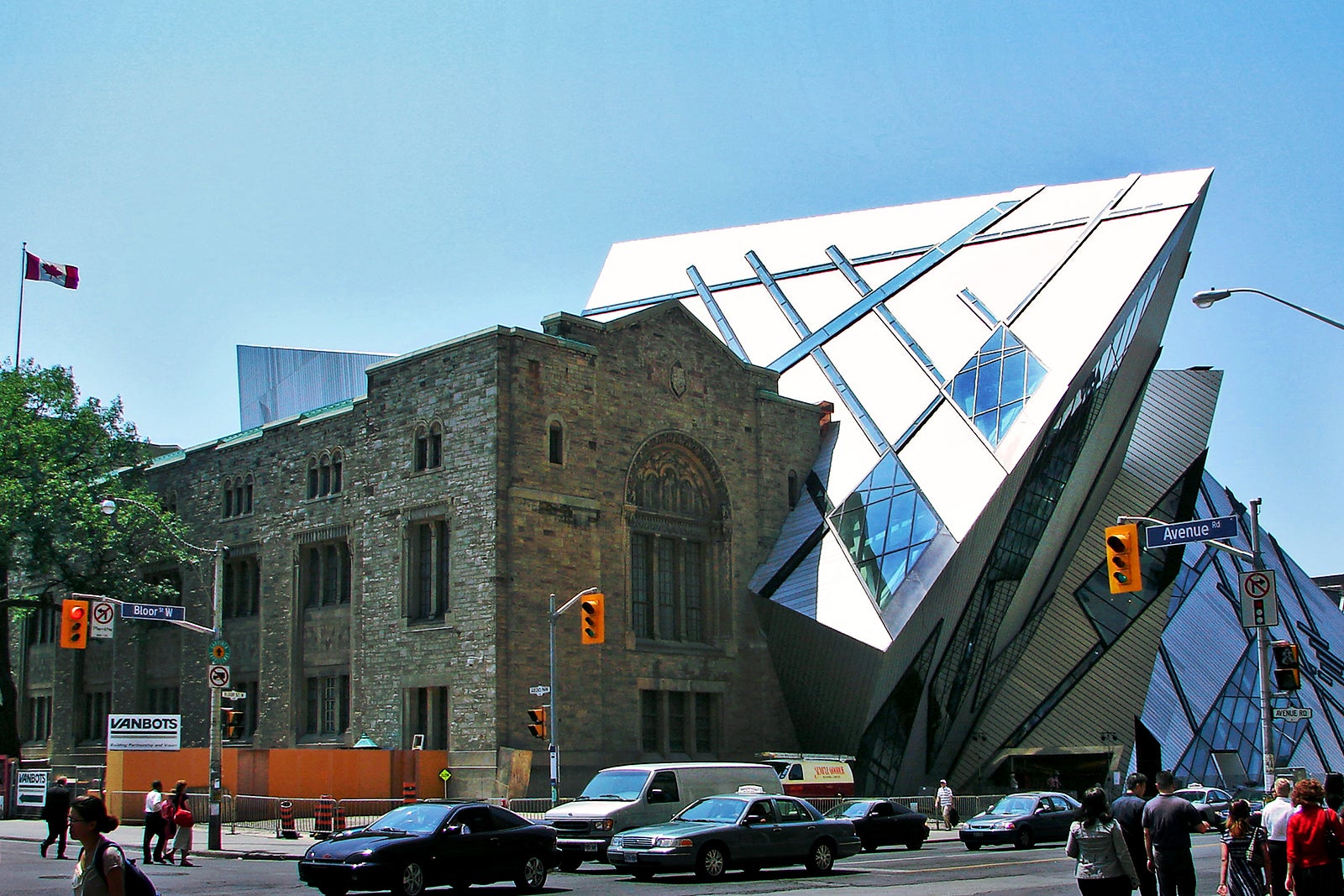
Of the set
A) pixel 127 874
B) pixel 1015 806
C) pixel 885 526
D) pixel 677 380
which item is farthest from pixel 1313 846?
pixel 677 380

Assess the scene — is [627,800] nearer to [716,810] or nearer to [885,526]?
[716,810]

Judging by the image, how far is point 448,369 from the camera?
133 feet

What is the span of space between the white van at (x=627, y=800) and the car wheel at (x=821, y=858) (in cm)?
366

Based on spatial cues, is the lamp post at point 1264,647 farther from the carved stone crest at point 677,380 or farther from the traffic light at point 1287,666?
the carved stone crest at point 677,380

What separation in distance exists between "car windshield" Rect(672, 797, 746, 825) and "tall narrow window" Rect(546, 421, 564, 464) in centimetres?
1822

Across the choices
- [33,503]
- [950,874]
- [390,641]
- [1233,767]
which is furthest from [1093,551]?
[33,503]

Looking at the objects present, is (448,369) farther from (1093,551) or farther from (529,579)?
(1093,551)

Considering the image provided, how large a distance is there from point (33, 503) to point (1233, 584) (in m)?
45.1

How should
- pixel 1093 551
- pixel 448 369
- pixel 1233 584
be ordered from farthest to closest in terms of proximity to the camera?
pixel 1233 584, pixel 1093 551, pixel 448 369

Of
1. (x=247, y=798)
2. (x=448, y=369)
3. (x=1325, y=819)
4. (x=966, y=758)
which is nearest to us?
(x=1325, y=819)

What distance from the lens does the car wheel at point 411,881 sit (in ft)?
62.9

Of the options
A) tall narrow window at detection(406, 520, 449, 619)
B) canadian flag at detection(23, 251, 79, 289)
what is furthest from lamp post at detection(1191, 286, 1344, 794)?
canadian flag at detection(23, 251, 79, 289)

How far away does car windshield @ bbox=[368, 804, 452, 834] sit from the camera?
20.2m

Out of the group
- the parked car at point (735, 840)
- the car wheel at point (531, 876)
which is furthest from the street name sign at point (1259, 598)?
the car wheel at point (531, 876)
